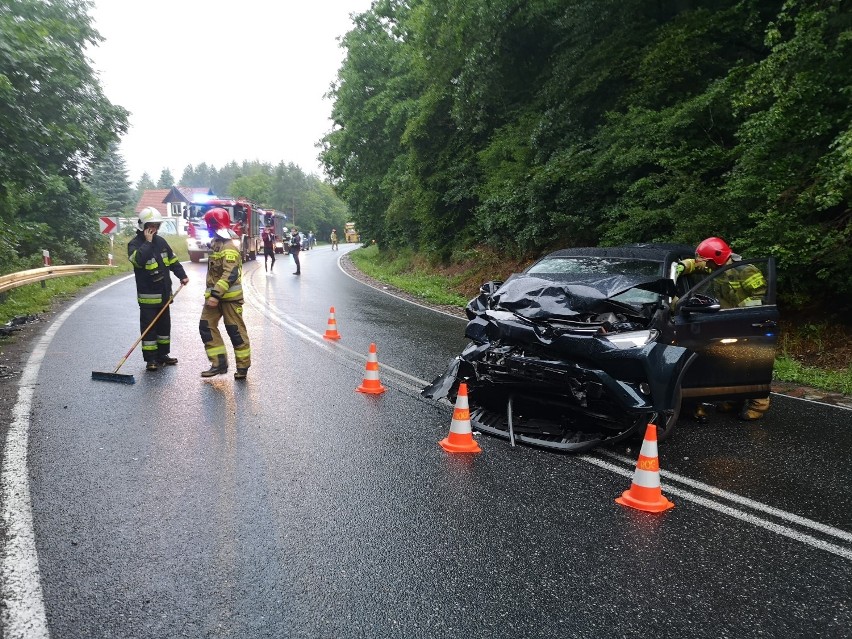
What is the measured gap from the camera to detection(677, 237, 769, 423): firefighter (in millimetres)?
5785

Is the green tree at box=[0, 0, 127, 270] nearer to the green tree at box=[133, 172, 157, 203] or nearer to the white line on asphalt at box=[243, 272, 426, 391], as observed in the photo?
the white line on asphalt at box=[243, 272, 426, 391]

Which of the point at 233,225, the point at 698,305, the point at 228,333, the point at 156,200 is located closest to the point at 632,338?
the point at 698,305

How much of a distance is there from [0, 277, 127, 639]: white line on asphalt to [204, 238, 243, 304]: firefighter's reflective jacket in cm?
233

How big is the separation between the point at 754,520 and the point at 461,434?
6.91ft

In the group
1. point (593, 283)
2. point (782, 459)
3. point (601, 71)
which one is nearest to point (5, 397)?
point (593, 283)

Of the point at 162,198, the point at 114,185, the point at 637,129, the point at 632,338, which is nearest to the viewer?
the point at 632,338

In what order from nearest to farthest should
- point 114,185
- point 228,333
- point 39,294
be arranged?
1. point 228,333
2. point 39,294
3. point 114,185

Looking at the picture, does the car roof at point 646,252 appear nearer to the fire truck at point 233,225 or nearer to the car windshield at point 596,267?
the car windshield at point 596,267

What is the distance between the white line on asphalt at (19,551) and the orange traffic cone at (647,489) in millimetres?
3277

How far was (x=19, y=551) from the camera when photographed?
3.10 metres

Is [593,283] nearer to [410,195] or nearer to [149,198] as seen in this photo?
[410,195]

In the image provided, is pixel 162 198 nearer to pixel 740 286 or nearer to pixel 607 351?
pixel 740 286

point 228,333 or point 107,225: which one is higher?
point 107,225

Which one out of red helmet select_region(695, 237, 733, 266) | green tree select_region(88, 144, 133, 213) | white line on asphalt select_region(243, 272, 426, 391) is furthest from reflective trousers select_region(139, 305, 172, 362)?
green tree select_region(88, 144, 133, 213)
